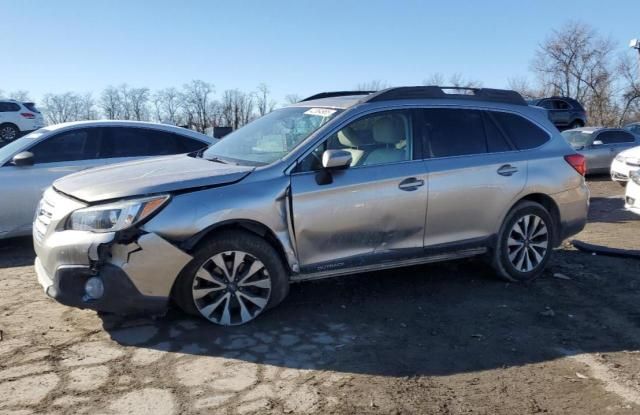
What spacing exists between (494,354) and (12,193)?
561 cm

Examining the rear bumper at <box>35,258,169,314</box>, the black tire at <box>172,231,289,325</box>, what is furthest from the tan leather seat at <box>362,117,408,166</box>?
the rear bumper at <box>35,258,169,314</box>

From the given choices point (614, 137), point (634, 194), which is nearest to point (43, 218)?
point (634, 194)

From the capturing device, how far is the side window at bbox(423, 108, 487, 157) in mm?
5266

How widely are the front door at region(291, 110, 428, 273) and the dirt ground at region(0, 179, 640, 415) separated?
20.2 inches

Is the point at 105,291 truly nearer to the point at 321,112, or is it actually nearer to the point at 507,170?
the point at 321,112

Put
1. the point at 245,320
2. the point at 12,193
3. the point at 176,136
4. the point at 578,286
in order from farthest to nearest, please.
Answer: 1. the point at 176,136
2. the point at 12,193
3. the point at 578,286
4. the point at 245,320

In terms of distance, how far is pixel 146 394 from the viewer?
11.1ft

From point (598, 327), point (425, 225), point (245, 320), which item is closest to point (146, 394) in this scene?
point (245, 320)

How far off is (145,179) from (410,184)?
2162 millimetres

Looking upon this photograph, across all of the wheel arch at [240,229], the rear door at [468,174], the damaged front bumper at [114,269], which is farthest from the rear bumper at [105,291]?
the rear door at [468,174]

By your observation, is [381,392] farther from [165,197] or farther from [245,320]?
[165,197]

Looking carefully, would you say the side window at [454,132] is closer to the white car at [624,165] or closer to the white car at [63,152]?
the white car at [63,152]

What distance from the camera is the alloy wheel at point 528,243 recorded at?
565 centimetres

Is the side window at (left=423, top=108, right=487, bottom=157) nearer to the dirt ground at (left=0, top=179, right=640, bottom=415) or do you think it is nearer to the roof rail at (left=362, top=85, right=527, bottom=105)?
the roof rail at (left=362, top=85, right=527, bottom=105)
